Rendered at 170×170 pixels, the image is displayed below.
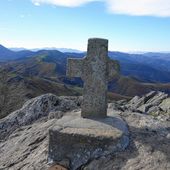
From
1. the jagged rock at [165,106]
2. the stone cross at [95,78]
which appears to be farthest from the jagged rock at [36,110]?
the jagged rock at [165,106]

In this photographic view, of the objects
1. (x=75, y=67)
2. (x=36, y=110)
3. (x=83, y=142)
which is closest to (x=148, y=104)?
(x=36, y=110)

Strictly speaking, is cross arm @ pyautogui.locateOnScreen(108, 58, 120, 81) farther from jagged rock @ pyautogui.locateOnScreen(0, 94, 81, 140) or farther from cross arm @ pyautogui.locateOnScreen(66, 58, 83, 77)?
jagged rock @ pyautogui.locateOnScreen(0, 94, 81, 140)

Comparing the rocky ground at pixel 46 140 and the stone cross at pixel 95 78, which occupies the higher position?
the stone cross at pixel 95 78

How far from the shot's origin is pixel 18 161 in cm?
1002

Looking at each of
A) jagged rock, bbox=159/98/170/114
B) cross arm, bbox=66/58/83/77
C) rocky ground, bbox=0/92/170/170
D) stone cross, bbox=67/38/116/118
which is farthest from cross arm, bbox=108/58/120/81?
jagged rock, bbox=159/98/170/114

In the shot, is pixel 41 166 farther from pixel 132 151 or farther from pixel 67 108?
pixel 67 108

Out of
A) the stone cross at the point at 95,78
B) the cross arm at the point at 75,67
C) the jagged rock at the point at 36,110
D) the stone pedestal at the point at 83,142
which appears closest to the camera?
the stone pedestal at the point at 83,142

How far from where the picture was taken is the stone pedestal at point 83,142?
861 cm

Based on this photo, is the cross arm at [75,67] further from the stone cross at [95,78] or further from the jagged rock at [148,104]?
the jagged rock at [148,104]

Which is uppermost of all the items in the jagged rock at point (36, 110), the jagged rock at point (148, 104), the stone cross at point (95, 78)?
the stone cross at point (95, 78)

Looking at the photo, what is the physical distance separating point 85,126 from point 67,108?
3953mm

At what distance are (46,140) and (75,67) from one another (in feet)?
7.99

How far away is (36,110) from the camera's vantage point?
13.4 m

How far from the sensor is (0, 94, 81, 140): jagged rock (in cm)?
1330
